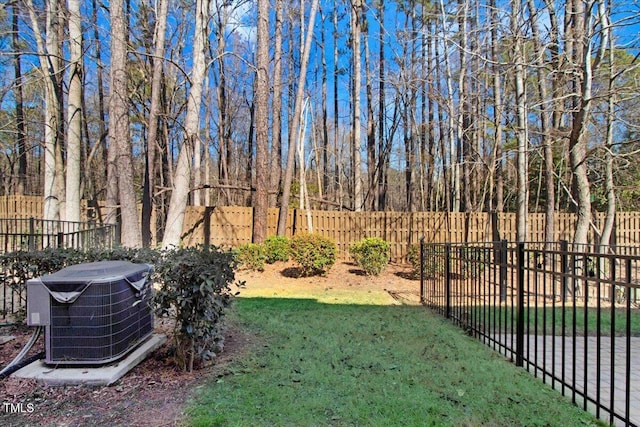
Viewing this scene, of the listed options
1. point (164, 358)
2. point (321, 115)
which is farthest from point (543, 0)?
point (321, 115)

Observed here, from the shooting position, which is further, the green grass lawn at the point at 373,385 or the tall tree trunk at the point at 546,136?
the tall tree trunk at the point at 546,136

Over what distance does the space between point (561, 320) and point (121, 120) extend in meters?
9.43

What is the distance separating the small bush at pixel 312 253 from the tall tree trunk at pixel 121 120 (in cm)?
405

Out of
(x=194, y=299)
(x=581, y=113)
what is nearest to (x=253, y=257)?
(x=194, y=299)

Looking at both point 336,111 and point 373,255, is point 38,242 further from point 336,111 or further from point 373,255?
point 336,111

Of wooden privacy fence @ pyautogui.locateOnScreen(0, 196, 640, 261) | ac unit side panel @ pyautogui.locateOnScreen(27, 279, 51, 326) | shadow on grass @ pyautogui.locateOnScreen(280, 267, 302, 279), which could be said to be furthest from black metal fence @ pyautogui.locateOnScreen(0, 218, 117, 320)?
wooden privacy fence @ pyautogui.locateOnScreen(0, 196, 640, 261)

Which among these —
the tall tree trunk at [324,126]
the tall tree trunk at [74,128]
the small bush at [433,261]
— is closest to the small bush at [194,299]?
the small bush at [433,261]

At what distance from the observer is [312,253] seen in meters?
9.10

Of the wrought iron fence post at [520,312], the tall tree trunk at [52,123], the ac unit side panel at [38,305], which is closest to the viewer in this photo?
the ac unit side panel at [38,305]

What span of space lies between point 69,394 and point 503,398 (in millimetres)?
3159

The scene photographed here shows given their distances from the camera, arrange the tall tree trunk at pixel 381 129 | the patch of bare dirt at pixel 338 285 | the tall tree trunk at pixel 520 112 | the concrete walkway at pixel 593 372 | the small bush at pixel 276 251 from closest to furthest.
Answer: the concrete walkway at pixel 593 372, the tall tree trunk at pixel 520 112, the patch of bare dirt at pixel 338 285, the small bush at pixel 276 251, the tall tree trunk at pixel 381 129

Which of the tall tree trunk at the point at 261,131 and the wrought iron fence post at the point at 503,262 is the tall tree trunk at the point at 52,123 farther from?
the wrought iron fence post at the point at 503,262

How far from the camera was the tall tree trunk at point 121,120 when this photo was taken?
8.67 meters

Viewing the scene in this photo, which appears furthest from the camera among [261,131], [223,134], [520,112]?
[223,134]
